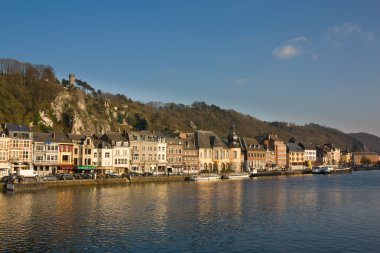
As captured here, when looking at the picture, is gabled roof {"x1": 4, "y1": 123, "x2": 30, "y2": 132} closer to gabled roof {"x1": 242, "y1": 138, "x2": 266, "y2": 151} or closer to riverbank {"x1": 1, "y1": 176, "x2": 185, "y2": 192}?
riverbank {"x1": 1, "y1": 176, "x2": 185, "y2": 192}

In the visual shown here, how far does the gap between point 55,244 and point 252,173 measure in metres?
88.2

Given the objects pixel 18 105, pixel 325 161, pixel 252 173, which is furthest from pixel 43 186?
pixel 325 161

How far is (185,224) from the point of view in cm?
3609

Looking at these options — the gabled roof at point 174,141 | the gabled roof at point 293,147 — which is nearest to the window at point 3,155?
the gabled roof at point 174,141

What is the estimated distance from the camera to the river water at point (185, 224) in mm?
28984

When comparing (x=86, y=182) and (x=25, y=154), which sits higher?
(x=25, y=154)

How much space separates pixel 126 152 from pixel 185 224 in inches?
2346

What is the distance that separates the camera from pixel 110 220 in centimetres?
3756

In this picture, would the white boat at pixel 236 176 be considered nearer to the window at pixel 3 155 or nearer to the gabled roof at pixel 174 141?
the gabled roof at pixel 174 141

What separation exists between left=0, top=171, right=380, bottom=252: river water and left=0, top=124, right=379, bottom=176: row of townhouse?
26.0 m

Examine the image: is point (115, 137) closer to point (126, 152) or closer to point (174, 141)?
point (126, 152)

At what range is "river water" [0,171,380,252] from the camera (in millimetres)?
28984

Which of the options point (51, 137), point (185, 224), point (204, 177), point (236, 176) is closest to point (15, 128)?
point (51, 137)

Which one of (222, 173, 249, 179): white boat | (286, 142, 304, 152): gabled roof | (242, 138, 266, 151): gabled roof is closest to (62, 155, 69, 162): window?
(222, 173, 249, 179): white boat
